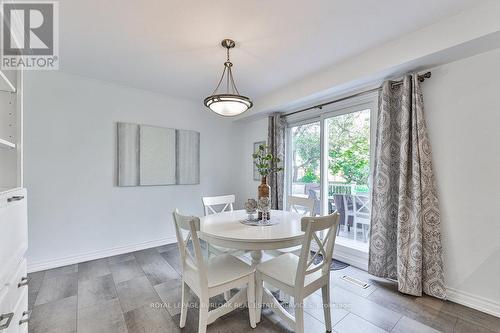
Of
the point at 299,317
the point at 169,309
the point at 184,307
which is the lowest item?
the point at 169,309

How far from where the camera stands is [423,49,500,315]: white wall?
1861mm

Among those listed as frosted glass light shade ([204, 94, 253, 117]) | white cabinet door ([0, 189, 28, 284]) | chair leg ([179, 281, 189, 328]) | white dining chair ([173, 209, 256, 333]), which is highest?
frosted glass light shade ([204, 94, 253, 117])

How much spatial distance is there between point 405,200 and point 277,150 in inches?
77.6

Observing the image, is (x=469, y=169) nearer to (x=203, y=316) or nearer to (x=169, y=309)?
(x=203, y=316)

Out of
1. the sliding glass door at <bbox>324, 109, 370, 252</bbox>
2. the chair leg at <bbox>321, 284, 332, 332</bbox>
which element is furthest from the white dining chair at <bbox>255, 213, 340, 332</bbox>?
the sliding glass door at <bbox>324, 109, 370, 252</bbox>

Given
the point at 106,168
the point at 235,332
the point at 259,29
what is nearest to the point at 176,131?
the point at 106,168

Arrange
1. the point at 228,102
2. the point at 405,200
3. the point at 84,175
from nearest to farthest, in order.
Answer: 1. the point at 228,102
2. the point at 405,200
3. the point at 84,175

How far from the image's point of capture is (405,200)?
7.19 feet

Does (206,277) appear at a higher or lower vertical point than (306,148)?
lower

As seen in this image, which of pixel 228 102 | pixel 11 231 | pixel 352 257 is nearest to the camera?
pixel 11 231

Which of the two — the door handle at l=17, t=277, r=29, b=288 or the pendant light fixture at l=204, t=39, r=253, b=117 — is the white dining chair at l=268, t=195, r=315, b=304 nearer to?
the pendant light fixture at l=204, t=39, r=253, b=117

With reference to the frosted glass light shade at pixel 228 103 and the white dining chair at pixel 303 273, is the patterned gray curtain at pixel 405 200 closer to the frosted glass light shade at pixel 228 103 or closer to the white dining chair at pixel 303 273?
the white dining chair at pixel 303 273

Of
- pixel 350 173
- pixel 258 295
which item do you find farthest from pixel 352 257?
pixel 258 295

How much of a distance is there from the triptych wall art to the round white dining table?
5.77 ft
